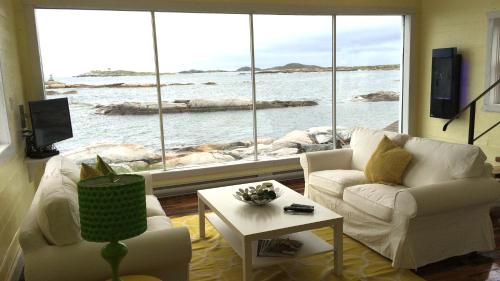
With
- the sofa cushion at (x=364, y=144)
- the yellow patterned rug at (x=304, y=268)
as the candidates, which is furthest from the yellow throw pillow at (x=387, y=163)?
the yellow patterned rug at (x=304, y=268)

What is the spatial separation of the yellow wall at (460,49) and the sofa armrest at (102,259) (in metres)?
4.36

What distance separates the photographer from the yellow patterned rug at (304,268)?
2777 millimetres

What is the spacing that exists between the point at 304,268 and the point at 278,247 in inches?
12.3

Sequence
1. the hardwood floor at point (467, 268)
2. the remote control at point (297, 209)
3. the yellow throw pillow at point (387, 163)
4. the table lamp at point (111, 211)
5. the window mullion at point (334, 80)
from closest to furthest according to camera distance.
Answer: the table lamp at point (111, 211), the hardwood floor at point (467, 268), the remote control at point (297, 209), the yellow throw pillow at point (387, 163), the window mullion at point (334, 80)

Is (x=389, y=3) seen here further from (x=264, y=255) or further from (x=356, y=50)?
(x=264, y=255)

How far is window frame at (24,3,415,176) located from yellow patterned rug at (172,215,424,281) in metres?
1.98

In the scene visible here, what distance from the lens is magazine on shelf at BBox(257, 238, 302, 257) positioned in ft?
8.89

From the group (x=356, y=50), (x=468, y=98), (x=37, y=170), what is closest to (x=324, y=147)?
(x=356, y=50)

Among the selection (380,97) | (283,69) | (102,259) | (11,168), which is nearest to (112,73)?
(11,168)

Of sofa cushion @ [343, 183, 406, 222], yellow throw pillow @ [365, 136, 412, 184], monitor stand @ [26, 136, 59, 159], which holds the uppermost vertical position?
monitor stand @ [26, 136, 59, 159]

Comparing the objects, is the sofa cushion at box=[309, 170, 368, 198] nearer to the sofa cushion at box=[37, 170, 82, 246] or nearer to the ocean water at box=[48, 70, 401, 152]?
→ the ocean water at box=[48, 70, 401, 152]

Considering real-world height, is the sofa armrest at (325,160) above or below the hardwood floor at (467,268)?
above

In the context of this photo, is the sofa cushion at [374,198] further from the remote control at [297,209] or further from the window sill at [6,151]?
the window sill at [6,151]

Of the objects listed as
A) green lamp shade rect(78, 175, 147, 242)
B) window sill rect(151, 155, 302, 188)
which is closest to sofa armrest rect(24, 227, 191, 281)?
green lamp shade rect(78, 175, 147, 242)
